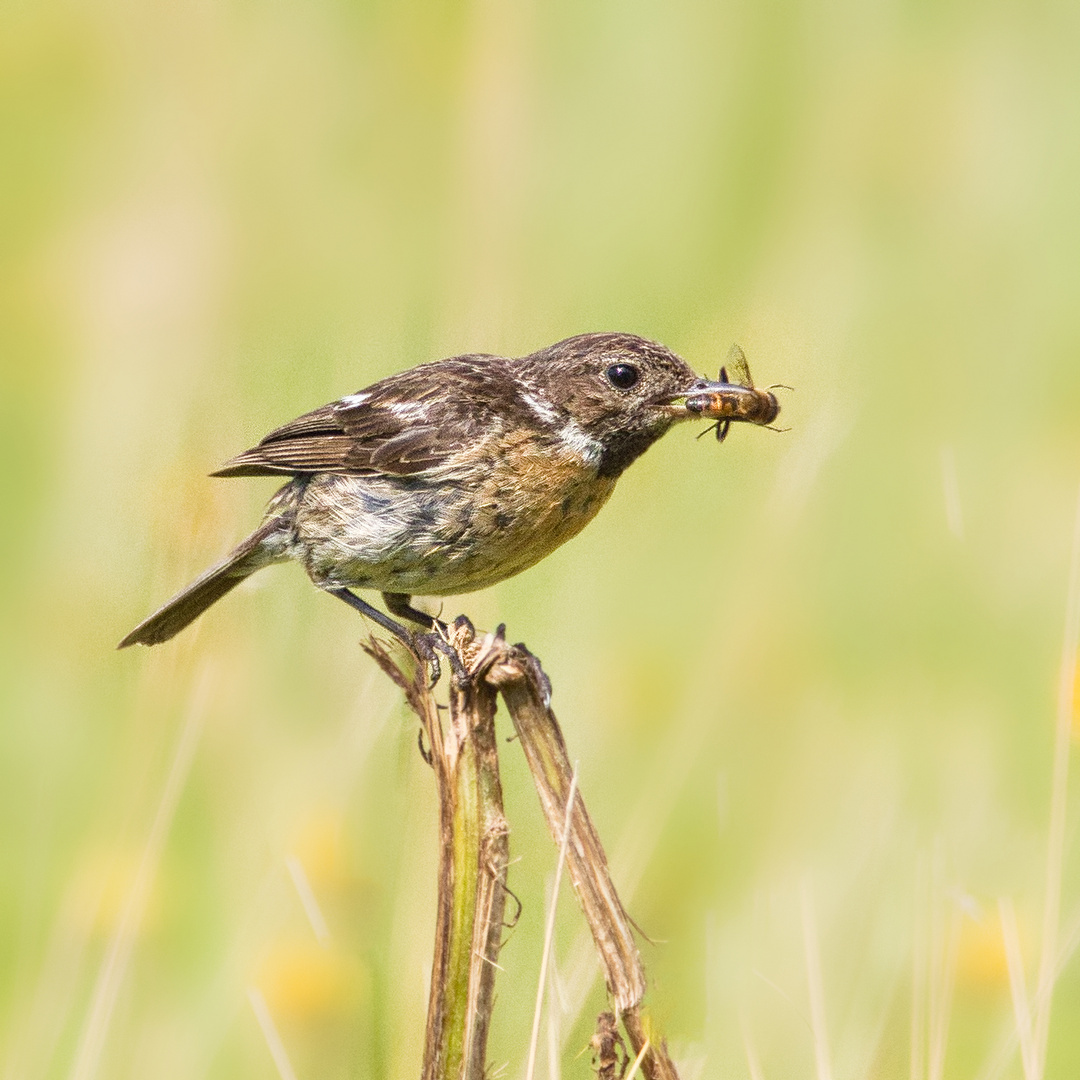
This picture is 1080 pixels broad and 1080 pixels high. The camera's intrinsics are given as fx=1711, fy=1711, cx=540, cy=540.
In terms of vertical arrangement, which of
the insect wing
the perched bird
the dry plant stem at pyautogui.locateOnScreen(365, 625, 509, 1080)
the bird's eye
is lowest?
the dry plant stem at pyautogui.locateOnScreen(365, 625, 509, 1080)

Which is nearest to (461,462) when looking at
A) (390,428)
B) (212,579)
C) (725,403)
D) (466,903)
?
(390,428)

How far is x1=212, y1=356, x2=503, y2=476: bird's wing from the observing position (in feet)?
15.7

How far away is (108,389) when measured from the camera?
541cm

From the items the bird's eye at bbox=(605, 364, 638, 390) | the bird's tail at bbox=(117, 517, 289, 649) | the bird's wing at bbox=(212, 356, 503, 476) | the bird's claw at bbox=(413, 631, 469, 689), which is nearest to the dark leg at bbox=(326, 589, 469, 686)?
the bird's claw at bbox=(413, 631, 469, 689)

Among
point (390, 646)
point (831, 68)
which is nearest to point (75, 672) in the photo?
point (390, 646)

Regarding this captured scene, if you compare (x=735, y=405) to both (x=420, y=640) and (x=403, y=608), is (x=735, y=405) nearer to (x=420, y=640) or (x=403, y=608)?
(x=420, y=640)

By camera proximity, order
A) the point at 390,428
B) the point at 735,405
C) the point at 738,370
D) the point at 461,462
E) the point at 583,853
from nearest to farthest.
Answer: the point at 583,853 → the point at 735,405 → the point at 461,462 → the point at 738,370 → the point at 390,428

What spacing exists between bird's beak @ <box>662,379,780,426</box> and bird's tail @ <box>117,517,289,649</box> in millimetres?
1276

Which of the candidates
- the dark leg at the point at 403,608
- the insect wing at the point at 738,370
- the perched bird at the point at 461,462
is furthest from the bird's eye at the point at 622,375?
the dark leg at the point at 403,608

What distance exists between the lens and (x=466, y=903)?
2646 mm

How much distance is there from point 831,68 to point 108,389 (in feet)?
10.1

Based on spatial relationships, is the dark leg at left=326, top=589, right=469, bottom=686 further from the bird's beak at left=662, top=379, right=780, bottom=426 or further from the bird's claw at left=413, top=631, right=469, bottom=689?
the bird's beak at left=662, top=379, right=780, bottom=426

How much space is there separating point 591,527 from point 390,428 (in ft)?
3.13

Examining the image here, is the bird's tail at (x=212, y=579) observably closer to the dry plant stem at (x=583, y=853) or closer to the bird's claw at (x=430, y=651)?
the bird's claw at (x=430, y=651)
